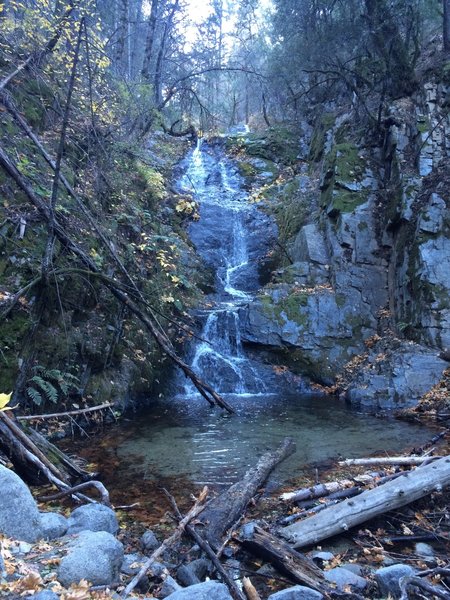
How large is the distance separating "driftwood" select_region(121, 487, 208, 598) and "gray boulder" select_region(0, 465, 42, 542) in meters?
0.81

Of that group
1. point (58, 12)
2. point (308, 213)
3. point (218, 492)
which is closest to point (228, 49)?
point (308, 213)

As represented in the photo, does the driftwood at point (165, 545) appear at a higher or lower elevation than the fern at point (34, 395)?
lower

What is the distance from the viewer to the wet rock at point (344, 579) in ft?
11.7

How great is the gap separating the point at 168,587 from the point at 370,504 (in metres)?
2.29

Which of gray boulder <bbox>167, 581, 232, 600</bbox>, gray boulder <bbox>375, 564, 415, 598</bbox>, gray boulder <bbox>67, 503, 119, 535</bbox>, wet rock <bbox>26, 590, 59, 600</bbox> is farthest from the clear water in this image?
wet rock <bbox>26, 590, 59, 600</bbox>

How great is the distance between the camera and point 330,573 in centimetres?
369

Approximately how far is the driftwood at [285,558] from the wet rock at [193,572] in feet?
1.59

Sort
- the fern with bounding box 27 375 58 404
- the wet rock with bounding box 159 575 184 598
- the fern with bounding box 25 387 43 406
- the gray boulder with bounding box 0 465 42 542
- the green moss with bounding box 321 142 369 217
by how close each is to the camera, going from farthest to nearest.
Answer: the green moss with bounding box 321 142 369 217
the fern with bounding box 27 375 58 404
the fern with bounding box 25 387 43 406
the wet rock with bounding box 159 575 184 598
the gray boulder with bounding box 0 465 42 542

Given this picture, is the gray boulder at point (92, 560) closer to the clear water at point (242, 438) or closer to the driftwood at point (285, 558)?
the driftwood at point (285, 558)

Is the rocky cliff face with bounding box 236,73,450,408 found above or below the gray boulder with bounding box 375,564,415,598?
above

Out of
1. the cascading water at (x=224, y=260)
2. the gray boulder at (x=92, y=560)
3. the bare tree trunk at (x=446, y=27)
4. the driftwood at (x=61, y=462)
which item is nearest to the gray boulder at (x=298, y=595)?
the gray boulder at (x=92, y=560)

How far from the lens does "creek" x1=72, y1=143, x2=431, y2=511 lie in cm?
640

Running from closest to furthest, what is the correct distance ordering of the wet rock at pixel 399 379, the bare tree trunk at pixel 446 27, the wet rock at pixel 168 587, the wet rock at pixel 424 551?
the wet rock at pixel 168 587 → the wet rock at pixel 424 551 → the wet rock at pixel 399 379 → the bare tree trunk at pixel 446 27

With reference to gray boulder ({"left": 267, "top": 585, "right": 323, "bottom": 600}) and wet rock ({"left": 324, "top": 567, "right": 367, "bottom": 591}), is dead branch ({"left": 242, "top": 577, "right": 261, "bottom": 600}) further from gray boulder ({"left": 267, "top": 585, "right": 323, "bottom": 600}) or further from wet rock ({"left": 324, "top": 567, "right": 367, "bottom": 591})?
wet rock ({"left": 324, "top": 567, "right": 367, "bottom": 591})
